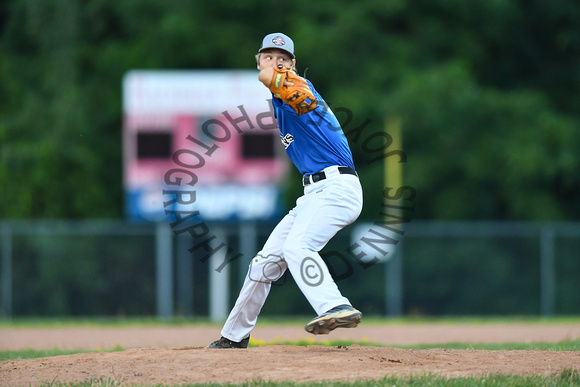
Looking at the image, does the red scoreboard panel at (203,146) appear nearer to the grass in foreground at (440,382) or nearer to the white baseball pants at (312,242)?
the white baseball pants at (312,242)

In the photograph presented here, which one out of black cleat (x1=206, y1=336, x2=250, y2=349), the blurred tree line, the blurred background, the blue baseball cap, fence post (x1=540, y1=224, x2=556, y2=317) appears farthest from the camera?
Answer: the blurred tree line

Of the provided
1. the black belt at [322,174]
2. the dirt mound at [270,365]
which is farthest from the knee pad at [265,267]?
the black belt at [322,174]

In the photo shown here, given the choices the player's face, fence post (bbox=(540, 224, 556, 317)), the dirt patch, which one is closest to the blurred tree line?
fence post (bbox=(540, 224, 556, 317))

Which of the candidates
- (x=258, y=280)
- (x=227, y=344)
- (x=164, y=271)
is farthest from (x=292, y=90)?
(x=164, y=271)

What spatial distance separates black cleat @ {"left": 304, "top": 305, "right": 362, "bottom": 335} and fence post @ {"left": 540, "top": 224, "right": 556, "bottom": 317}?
41.8ft

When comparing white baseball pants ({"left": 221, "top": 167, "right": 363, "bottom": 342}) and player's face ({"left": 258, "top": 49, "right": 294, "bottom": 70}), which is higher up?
player's face ({"left": 258, "top": 49, "right": 294, "bottom": 70})

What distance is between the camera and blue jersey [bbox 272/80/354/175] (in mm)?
6273

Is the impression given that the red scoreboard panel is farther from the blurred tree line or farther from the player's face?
the player's face

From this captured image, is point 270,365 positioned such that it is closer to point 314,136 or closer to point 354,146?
point 314,136

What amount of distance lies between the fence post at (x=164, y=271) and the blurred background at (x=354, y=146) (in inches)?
1.6

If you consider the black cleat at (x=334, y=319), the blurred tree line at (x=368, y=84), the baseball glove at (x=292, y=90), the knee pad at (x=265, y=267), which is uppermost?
the blurred tree line at (x=368, y=84)

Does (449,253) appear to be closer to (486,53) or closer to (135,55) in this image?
(486,53)

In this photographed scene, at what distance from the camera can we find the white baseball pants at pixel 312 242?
6.02 m

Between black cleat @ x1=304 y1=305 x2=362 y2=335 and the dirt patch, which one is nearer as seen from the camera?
the dirt patch
